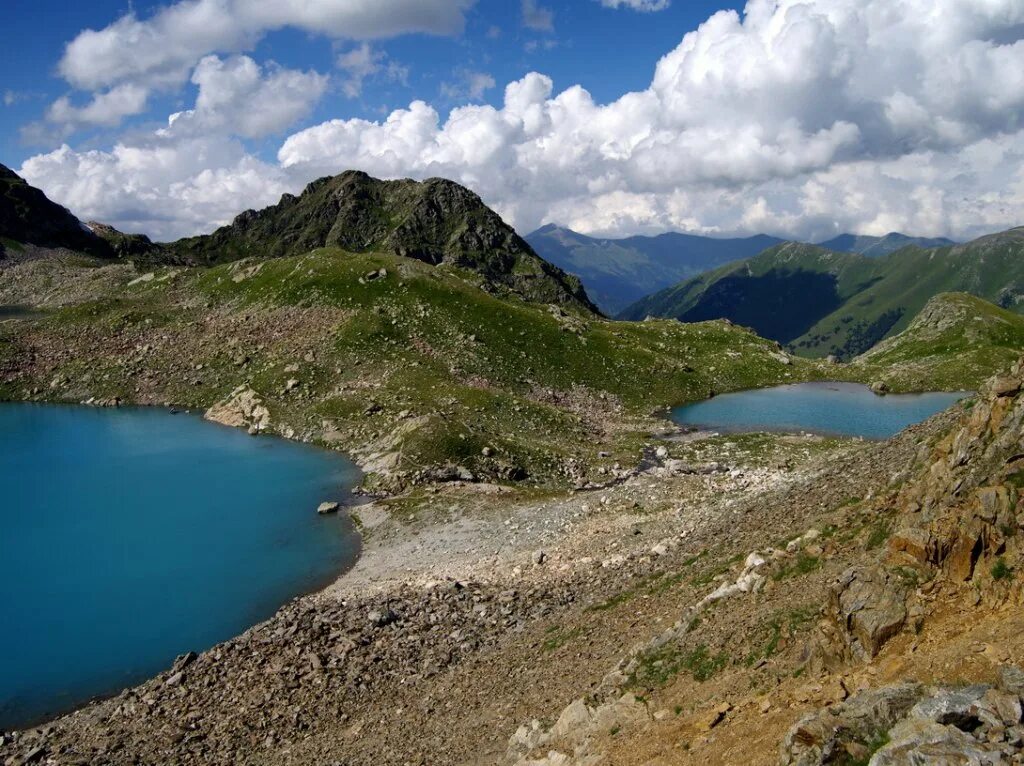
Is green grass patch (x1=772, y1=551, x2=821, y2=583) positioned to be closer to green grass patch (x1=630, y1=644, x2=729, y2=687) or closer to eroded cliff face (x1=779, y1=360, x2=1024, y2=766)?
eroded cliff face (x1=779, y1=360, x2=1024, y2=766)

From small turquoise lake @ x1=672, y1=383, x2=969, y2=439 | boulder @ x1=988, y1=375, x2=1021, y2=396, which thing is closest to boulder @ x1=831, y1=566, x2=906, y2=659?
boulder @ x1=988, y1=375, x2=1021, y2=396

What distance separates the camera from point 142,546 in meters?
47.1

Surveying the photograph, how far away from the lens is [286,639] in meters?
30.1

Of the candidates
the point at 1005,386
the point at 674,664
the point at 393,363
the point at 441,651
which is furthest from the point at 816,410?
the point at 674,664

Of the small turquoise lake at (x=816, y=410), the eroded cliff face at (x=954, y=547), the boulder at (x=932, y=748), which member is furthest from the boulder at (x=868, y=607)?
the small turquoise lake at (x=816, y=410)

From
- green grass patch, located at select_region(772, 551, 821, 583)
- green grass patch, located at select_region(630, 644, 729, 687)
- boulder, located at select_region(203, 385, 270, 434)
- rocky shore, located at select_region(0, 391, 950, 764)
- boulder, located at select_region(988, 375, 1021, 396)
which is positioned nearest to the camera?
boulder, located at select_region(988, 375, 1021, 396)

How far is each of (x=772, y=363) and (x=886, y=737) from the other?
103907 millimetres

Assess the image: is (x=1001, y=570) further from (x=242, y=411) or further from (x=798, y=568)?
(x=242, y=411)

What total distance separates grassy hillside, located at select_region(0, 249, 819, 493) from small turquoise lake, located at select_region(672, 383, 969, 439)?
459 cm

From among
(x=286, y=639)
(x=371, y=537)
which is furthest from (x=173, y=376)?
(x=286, y=639)

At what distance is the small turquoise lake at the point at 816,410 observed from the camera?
76.1 m

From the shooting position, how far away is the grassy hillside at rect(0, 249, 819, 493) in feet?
205

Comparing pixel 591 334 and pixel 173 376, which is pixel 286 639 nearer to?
pixel 173 376

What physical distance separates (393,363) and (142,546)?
37537 millimetres
